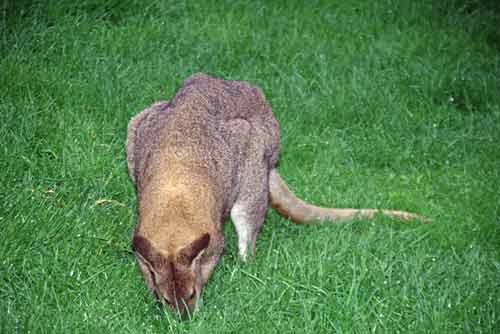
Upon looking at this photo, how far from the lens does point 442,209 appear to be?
7.22 metres

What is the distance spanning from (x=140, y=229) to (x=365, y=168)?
10.4ft

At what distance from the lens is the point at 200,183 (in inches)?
228

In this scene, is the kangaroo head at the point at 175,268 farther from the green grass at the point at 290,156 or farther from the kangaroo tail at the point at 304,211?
the kangaroo tail at the point at 304,211

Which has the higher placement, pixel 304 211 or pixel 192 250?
pixel 192 250

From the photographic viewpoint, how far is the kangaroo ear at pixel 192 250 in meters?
5.09

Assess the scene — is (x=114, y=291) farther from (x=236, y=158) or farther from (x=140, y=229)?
(x=236, y=158)

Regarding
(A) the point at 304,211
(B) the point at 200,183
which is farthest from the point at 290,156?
(B) the point at 200,183

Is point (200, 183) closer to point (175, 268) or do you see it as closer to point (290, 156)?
point (175, 268)

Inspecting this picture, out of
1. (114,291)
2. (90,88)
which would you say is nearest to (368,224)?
(114,291)

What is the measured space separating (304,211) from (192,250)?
203 centimetres

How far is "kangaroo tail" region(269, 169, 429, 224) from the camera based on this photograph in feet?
22.7

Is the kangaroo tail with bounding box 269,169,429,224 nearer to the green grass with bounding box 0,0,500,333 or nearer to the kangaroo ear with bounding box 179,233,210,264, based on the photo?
the green grass with bounding box 0,0,500,333

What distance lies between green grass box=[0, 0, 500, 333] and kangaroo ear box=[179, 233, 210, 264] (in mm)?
375

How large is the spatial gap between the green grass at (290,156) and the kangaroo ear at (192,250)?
37cm
